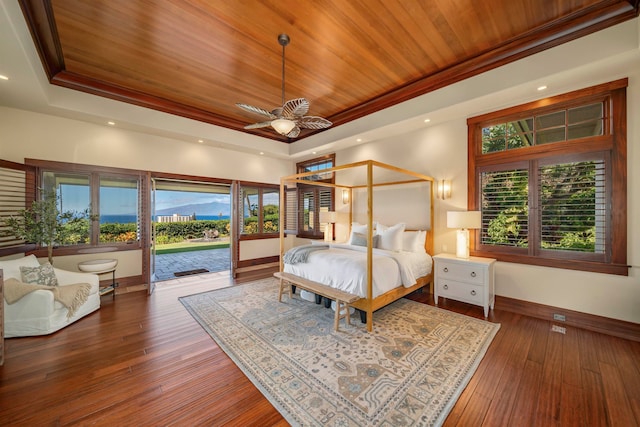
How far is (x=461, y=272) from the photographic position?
12.1ft

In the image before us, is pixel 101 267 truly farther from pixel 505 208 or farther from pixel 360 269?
pixel 505 208

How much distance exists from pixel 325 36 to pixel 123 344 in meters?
4.25

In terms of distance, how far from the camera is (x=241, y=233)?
6328 millimetres

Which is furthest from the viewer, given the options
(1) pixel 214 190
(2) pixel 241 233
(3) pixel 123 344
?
(1) pixel 214 190

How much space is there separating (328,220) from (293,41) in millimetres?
3721

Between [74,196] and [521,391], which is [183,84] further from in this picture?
[521,391]

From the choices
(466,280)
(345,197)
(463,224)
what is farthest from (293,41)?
(466,280)

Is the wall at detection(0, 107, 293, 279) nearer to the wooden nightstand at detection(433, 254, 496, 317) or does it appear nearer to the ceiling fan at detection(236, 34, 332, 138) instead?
the ceiling fan at detection(236, 34, 332, 138)

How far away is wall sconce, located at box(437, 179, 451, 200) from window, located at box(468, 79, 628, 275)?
13.5 inches

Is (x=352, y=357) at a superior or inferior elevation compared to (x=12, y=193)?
inferior

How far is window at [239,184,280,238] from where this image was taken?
652 centimetres

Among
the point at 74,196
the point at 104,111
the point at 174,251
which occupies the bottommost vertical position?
the point at 174,251

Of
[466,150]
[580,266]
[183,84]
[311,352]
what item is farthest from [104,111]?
[580,266]

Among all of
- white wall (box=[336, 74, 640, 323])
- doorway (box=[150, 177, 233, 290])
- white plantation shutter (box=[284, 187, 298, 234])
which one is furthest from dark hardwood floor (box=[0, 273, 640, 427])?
doorway (box=[150, 177, 233, 290])
